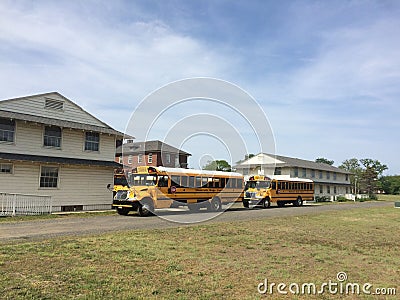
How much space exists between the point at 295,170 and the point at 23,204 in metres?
42.5

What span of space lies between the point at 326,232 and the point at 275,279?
8.73 m

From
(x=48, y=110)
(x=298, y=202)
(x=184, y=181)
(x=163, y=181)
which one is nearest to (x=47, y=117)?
(x=48, y=110)

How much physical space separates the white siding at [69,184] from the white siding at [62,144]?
36.1 inches

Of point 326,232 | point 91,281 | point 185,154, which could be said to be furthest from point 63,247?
point 185,154

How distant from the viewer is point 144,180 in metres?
21.0

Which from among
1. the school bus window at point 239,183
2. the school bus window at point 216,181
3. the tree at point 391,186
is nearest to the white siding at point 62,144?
the school bus window at point 216,181

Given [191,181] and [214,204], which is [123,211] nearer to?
[191,181]

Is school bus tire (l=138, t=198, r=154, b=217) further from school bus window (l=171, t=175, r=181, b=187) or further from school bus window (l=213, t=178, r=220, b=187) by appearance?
school bus window (l=213, t=178, r=220, b=187)

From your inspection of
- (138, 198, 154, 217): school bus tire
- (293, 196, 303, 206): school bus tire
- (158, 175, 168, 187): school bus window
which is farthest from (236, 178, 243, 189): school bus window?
(293, 196, 303, 206): school bus tire

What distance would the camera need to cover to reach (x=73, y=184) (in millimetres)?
23797

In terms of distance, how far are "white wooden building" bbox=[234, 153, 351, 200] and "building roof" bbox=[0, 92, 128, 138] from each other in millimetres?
27925

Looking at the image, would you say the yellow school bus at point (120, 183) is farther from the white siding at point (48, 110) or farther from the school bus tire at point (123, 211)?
the white siding at point (48, 110)

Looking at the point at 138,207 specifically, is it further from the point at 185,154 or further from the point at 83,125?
the point at 185,154

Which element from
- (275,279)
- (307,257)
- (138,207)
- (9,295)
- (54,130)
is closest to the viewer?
(9,295)
